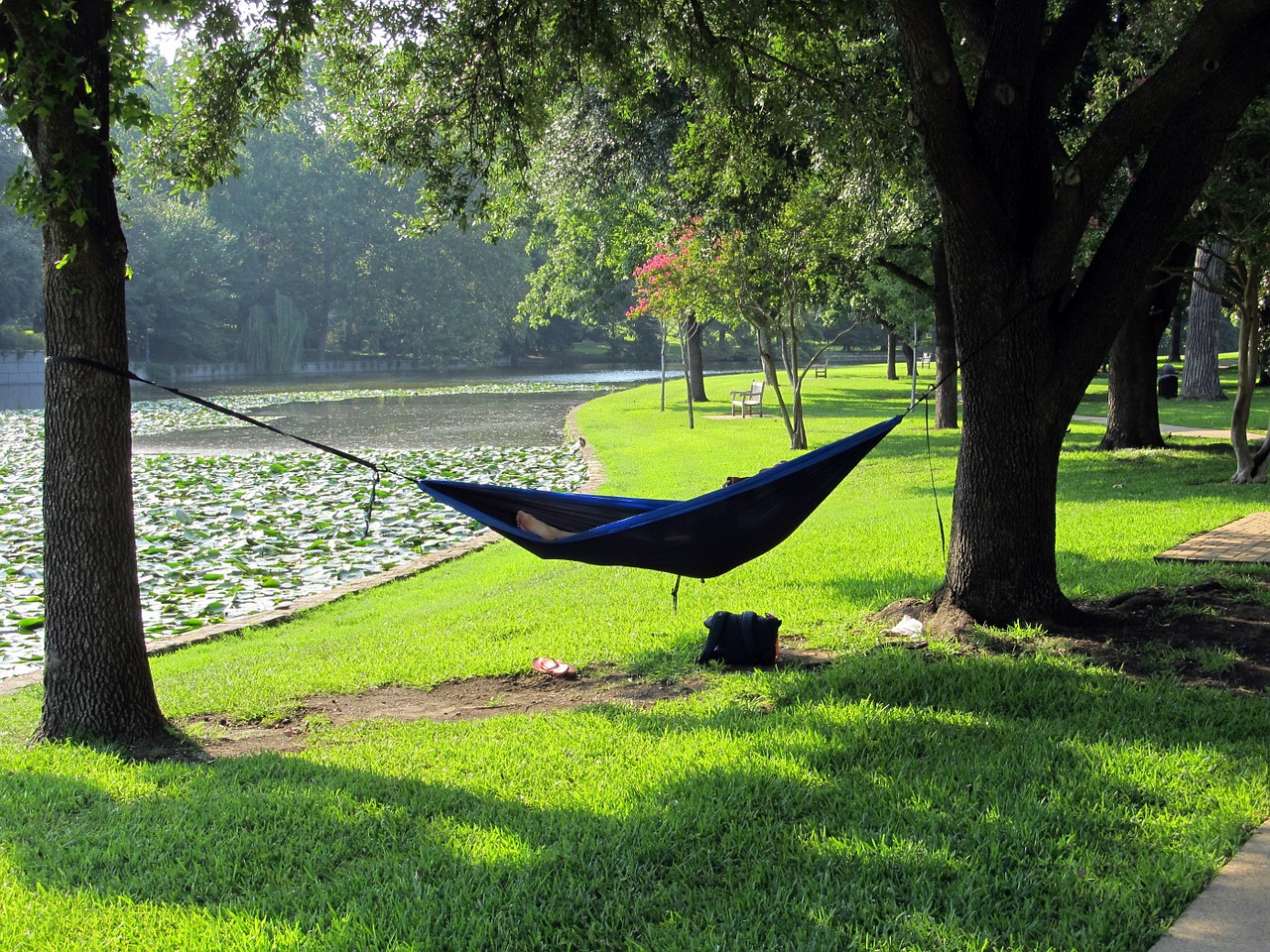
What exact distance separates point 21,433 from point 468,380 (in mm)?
24106

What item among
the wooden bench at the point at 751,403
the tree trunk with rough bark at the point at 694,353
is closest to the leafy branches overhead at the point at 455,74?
the tree trunk with rough bark at the point at 694,353

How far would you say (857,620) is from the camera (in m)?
5.01

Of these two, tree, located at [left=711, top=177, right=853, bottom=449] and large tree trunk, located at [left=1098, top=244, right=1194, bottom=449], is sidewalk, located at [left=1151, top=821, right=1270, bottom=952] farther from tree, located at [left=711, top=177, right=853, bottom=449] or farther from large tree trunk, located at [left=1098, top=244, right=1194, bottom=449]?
large tree trunk, located at [left=1098, top=244, right=1194, bottom=449]

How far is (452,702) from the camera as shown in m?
4.48

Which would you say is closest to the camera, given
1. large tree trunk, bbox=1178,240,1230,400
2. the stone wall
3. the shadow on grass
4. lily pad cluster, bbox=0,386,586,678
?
the shadow on grass

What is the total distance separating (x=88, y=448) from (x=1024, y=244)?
3.64 metres

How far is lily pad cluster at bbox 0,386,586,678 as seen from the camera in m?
7.20

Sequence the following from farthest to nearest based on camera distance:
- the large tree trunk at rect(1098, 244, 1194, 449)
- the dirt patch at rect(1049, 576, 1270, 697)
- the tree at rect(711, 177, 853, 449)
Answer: the tree at rect(711, 177, 853, 449), the large tree trunk at rect(1098, 244, 1194, 449), the dirt patch at rect(1049, 576, 1270, 697)

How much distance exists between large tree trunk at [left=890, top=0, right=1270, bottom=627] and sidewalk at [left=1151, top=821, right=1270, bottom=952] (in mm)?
1964

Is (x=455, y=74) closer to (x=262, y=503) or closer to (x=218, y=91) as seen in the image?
(x=218, y=91)

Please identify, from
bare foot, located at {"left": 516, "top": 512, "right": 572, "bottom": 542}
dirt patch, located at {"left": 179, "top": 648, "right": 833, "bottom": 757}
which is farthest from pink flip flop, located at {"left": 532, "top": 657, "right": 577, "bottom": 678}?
bare foot, located at {"left": 516, "top": 512, "right": 572, "bottom": 542}

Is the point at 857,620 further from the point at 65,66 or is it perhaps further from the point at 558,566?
the point at 65,66

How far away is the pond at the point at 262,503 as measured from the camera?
7422mm

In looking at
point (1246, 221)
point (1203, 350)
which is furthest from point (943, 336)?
point (1203, 350)
